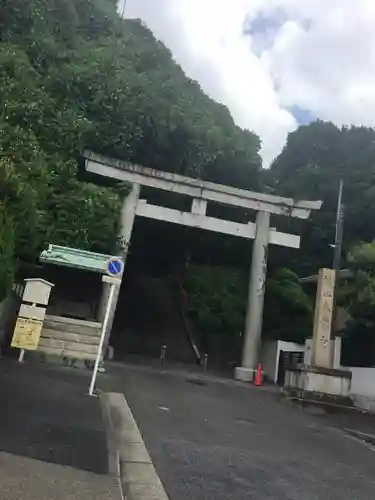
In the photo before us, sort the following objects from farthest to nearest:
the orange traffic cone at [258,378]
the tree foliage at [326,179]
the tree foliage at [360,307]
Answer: the tree foliage at [326,179]
the orange traffic cone at [258,378]
the tree foliage at [360,307]

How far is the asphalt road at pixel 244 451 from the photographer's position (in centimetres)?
468

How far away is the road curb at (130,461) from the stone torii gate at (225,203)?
12719 millimetres

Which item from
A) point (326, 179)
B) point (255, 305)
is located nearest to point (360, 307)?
point (255, 305)

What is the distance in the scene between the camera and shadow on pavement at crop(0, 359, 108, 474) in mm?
4340

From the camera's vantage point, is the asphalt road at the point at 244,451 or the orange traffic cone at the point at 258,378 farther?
the orange traffic cone at the point at 258,378

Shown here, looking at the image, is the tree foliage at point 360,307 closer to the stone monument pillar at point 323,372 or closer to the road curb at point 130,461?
the stone monument pillar at point 323,372

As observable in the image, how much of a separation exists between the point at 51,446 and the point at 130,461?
750mm

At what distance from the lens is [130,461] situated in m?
4.80

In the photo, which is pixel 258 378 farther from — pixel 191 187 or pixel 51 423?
pixel 51 423

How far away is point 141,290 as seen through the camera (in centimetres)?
Result: 2880

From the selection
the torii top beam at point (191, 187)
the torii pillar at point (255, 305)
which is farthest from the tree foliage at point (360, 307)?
the torii top beam at point (191, 187)

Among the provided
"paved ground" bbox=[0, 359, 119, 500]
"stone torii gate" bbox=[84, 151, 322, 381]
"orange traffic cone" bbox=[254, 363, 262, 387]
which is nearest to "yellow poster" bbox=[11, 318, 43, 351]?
"paved ground" bbox=[0, 359, 119, 500]

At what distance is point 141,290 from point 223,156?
350 inches

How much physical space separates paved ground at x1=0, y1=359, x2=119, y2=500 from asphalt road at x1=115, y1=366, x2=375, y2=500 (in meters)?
0.67
